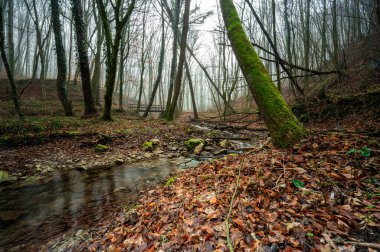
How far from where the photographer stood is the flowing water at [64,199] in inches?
127

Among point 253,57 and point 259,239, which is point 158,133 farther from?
point 259,239

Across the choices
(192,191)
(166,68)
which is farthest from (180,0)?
(166,68)

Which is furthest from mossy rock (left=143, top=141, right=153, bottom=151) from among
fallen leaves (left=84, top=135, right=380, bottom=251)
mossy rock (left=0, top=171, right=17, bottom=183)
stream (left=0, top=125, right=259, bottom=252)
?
fallen leaves (left=84, top=135, right=380, bottom=251)

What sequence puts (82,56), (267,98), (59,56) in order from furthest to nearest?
(59,56) → (82,56) → (267,98)

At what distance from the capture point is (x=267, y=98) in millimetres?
3590

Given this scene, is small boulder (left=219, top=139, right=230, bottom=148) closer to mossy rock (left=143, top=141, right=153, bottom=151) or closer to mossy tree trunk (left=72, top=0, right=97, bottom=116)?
mossy rock (left=143, top=141, right=153, bottom=151)

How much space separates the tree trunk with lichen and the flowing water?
10.3 ft

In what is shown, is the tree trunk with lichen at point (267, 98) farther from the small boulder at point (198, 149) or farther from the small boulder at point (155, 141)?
the small boulder at point (155, 141)

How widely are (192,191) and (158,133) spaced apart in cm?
662

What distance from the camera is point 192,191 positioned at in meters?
3.12

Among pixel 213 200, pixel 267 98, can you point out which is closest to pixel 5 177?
pixel 213 200

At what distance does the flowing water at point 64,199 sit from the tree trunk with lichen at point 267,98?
123 inches

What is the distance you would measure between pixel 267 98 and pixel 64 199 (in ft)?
16.1

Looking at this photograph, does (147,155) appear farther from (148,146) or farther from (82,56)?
(82,56)
